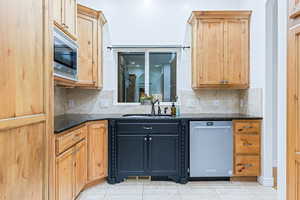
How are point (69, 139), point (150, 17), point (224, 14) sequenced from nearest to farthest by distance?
point (69, 139) → point (224, 14) → point (150, 17)

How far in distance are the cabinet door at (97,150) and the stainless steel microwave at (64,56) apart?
0.74 meters

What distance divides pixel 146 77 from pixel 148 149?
1.35 metres

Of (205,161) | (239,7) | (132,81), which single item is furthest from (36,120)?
(239,7)

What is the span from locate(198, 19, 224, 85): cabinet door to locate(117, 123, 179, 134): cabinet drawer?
2.96ft

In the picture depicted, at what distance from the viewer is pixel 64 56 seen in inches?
103

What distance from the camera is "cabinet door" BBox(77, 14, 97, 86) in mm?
3570

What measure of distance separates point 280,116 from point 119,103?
8.77 feet

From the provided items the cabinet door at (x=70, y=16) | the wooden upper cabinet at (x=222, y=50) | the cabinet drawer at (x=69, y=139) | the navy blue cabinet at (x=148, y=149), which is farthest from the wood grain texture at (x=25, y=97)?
the wooden upper cabinet at (x=222, y=50)

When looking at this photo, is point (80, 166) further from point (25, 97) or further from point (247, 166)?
point (247, 166)

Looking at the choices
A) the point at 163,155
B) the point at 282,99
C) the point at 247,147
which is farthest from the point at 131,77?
the point at 282,99

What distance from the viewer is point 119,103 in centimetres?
429

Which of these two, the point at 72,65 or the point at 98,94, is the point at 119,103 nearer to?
the point at 98,94

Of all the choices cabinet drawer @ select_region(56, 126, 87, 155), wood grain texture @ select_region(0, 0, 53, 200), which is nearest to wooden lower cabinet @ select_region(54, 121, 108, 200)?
cabinet drawer @ select_region(56, 126, 87, 155)

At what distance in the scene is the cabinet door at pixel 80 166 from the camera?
9.11 feet
